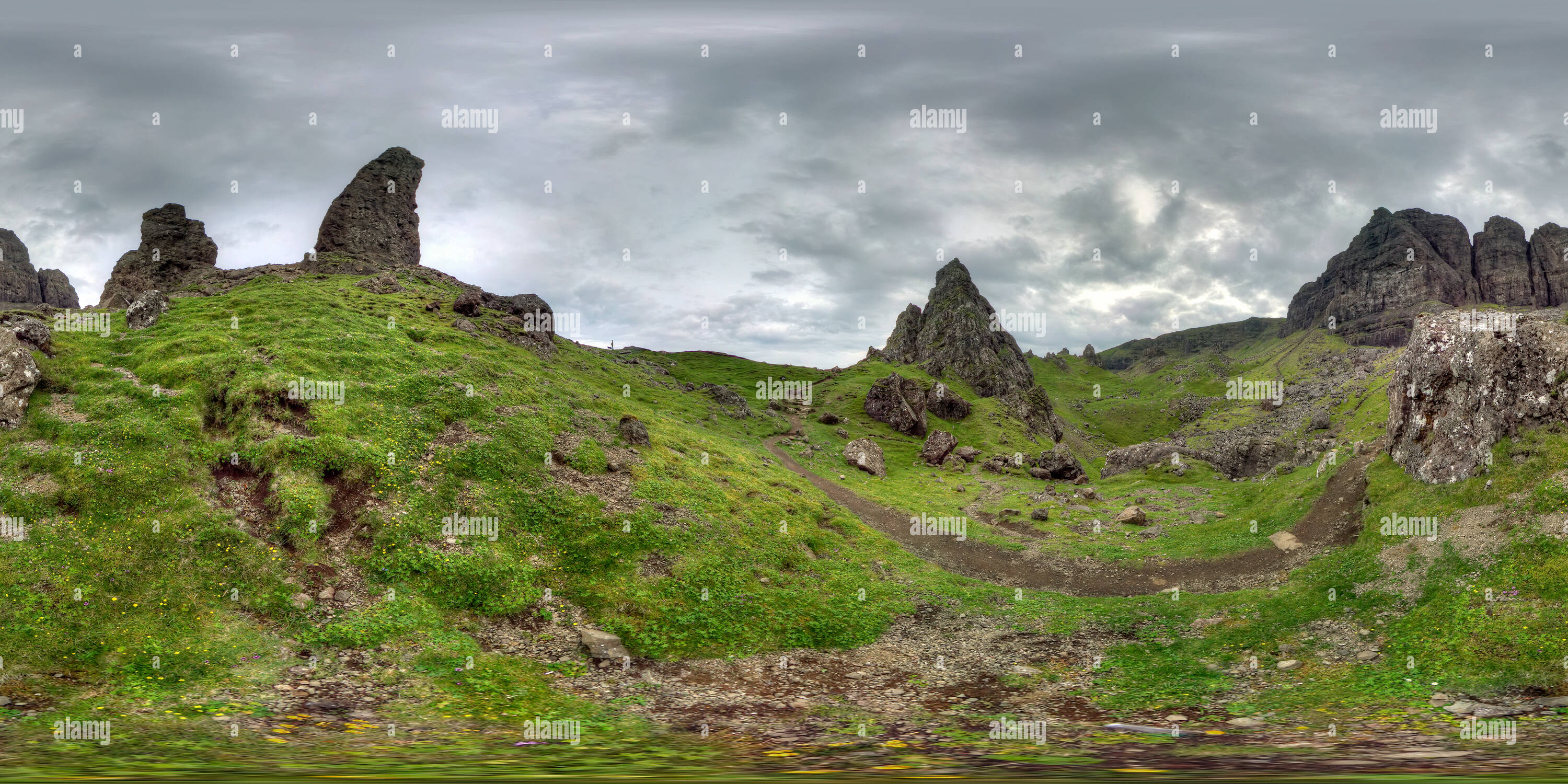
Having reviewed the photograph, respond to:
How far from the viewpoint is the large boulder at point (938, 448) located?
325ft

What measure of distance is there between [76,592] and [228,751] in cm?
1473

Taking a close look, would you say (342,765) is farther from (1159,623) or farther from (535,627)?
(1159,623)

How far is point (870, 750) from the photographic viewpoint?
52.2ft

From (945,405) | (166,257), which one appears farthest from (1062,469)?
(166,257)

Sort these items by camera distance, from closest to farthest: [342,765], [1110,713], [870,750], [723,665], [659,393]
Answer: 1. [342,765]
2. [870,750]
3. [1110,713]
4. [723,665]
5. [659,393]

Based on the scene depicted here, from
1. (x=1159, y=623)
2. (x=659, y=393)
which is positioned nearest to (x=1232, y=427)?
(x=659, y=393)

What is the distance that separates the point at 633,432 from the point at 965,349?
146735mm

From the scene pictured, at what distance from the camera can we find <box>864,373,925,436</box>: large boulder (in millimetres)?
117625

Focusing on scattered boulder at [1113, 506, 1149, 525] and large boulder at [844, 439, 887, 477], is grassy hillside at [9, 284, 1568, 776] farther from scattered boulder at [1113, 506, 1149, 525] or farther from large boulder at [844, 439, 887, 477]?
large boulder at [844, 439, 887, 477]

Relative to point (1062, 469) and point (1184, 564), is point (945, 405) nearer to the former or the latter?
point (1062, 469)

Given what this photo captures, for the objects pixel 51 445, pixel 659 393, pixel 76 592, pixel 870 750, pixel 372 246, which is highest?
pixel 372 246

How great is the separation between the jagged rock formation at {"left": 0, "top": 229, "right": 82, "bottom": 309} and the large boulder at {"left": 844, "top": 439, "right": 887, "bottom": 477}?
239 metres

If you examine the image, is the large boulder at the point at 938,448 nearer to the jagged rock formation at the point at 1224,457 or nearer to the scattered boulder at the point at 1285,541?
the jagged rock formation at the point at 1224,457

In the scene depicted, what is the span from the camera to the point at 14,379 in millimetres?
32000
